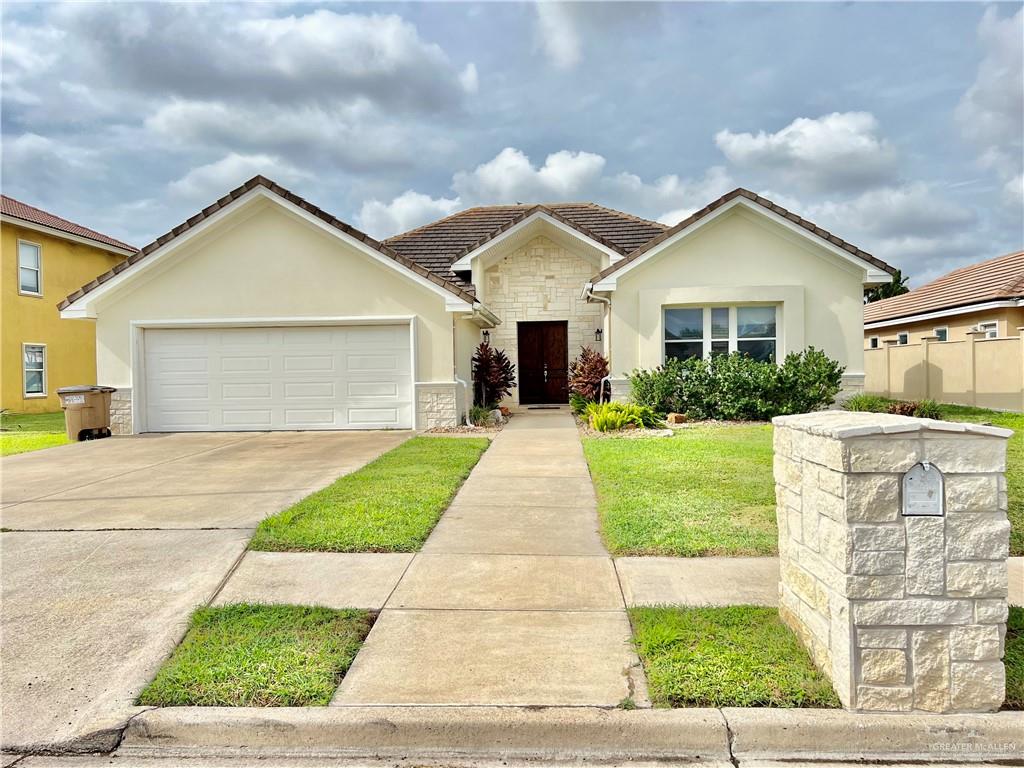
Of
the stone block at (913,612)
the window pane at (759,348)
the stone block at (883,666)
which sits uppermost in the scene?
the window pane at (759,348)

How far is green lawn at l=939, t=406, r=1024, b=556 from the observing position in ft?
18.6

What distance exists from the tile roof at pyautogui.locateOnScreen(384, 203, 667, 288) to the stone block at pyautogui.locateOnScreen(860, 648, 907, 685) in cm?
1531

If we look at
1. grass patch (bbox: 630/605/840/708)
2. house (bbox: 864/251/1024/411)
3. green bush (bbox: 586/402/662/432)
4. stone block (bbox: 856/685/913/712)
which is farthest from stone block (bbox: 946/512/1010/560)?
house (bbox: 864/251/1024/411)

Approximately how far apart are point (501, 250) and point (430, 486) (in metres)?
12.0

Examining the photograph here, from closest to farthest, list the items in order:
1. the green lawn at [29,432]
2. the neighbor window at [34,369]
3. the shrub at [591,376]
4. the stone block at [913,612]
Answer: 1. the stone block at [913,612]
2. the green lawn at [29,432]
3. the shrub at [591,376]
4. the neighbor window at [34,369]

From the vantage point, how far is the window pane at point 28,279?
21237 millimetres

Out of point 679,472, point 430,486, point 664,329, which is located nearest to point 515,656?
point 430,486

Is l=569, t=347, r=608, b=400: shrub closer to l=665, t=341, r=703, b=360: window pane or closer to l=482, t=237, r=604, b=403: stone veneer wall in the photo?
l=665, t=341, r=703, b=360: window pane

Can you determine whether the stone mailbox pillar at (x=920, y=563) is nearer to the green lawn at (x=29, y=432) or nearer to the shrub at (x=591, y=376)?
the shrub at (x=591, y=376)

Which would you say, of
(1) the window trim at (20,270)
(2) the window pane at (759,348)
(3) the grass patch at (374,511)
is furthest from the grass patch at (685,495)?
(1) the window trim at (20,270)

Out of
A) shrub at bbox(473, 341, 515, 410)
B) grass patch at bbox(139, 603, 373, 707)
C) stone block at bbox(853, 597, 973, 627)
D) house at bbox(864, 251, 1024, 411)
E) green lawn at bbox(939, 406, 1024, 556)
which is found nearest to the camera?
stone block at bbox(853, 597, 973, 627)

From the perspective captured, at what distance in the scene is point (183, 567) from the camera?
5.11m

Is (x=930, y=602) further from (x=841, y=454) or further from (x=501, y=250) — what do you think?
(x=501, y=250)

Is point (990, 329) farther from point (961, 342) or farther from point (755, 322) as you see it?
point (755, 322)
